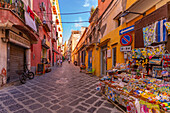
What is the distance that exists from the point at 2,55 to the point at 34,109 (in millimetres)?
4198

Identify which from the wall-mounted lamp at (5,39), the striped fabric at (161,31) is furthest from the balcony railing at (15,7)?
the striped fabric at (161,31)

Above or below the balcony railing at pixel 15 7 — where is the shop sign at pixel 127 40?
below

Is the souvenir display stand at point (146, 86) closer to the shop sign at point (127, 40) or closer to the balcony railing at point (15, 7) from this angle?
the shop sign at point (127, 40)

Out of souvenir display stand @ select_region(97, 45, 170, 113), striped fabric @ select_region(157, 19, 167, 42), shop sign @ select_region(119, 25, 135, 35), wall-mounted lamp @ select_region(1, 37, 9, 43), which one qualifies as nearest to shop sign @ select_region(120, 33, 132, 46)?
shop sign @ select_region(119, 25, 135, 35)

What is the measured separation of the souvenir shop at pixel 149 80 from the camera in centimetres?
181

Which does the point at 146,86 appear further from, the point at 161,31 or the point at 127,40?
the point at 127,40

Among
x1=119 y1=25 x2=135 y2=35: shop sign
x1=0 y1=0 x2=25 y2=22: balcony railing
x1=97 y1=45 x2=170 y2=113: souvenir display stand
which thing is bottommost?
x1=97 y1=45 x2=170 y2=113: souvenir display stand

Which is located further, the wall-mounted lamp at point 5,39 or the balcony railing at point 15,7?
the wall-mounted lamp at point 5,39

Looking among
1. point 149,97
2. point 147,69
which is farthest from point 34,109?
point 147,69

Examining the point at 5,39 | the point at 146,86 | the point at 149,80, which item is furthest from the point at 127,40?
the point at 5,39

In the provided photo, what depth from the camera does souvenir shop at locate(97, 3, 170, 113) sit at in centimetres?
181

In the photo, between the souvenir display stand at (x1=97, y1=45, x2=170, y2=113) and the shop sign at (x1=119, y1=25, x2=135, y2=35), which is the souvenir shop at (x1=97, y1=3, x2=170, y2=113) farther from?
the shop sign at (x1=119, y1=25, x2=135, y2=35)

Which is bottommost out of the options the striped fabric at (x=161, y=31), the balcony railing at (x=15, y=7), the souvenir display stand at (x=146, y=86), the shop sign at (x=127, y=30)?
the souvenir display stand at (x=146, y=86)

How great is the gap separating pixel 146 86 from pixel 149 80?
1.01ft
